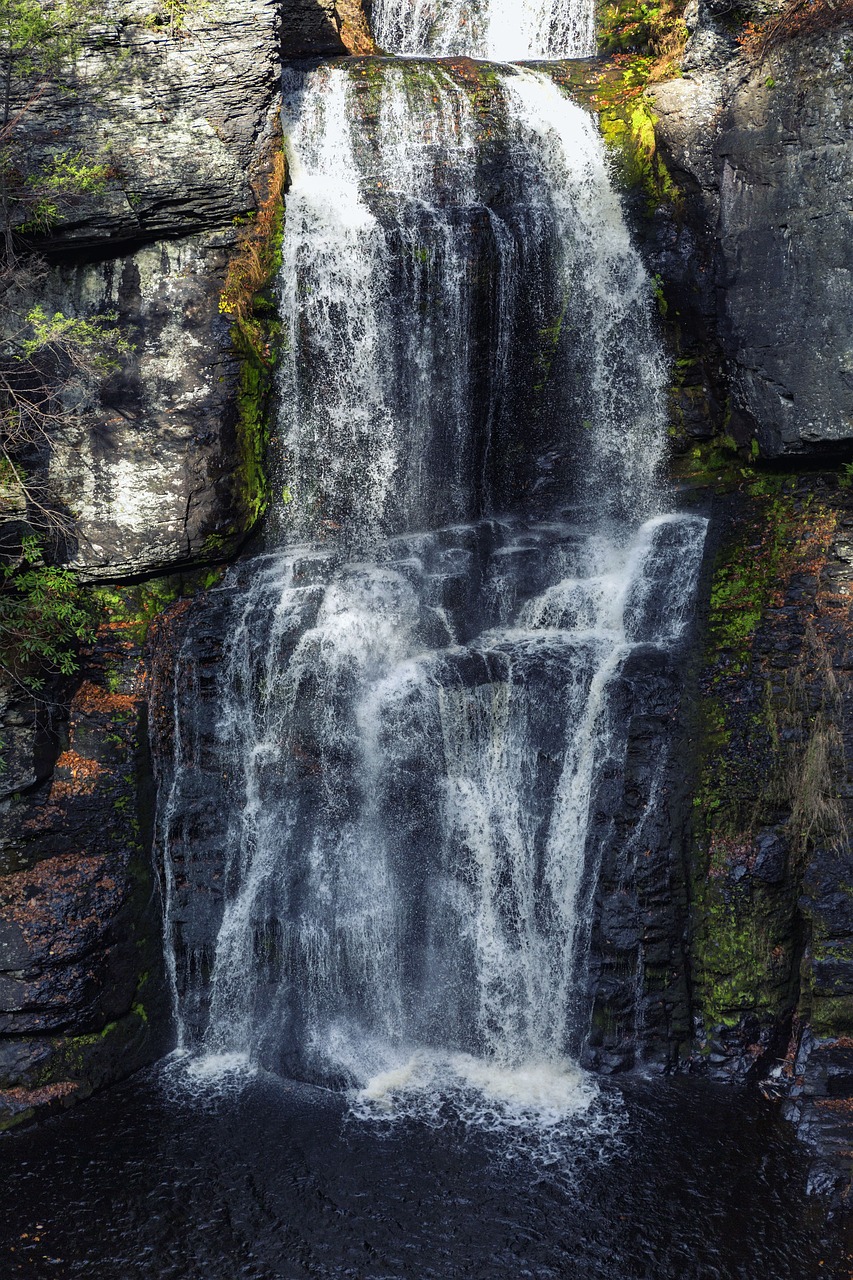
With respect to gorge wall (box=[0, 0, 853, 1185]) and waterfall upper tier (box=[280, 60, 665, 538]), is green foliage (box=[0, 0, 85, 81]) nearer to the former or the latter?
gorge wall (box=[0, 0, 853, 1185])

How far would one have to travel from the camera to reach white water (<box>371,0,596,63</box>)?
12.5m

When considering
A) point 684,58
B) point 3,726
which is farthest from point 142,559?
point 684,58

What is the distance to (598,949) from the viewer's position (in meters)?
7.45

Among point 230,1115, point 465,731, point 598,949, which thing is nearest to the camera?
point 230,1115

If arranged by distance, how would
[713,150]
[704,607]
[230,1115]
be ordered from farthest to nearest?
[713,150]
[704,607]
[230,1115]

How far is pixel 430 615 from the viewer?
28.3ft

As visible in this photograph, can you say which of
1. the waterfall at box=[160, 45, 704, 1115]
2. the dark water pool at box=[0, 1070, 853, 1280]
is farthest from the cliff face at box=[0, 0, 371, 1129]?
the dark water pool at box=[0, 1070, 853, 1280]

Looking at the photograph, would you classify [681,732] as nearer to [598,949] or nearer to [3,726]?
[598,949]

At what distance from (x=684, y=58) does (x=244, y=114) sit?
14.8 feet

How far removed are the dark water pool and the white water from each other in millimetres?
12305

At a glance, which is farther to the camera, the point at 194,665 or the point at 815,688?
the point at 194,665

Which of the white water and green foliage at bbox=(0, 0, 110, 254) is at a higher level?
the white water

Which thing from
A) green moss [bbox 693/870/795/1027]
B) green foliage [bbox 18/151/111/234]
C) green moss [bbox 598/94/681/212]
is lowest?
green moss [bbox 693/870/795/1027]

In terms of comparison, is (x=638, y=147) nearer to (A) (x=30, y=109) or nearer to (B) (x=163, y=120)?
(B) (x=163, y=120)
